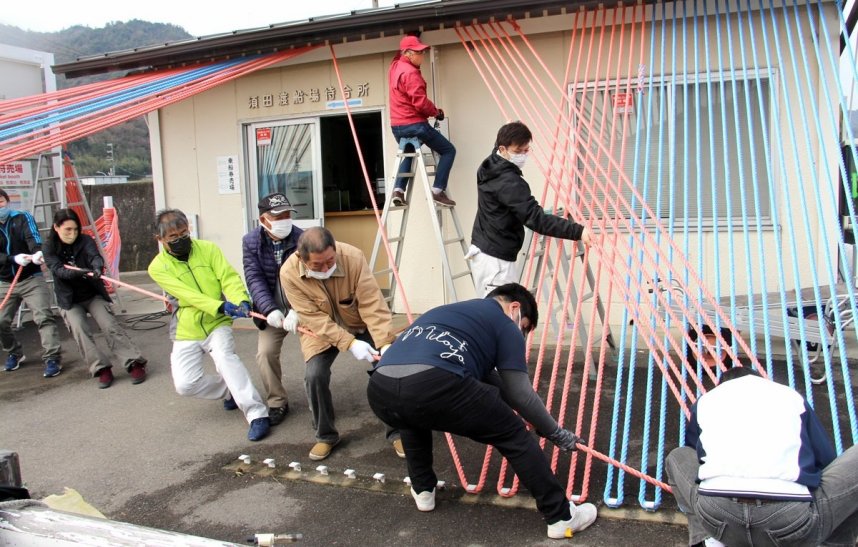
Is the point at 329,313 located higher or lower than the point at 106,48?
lower

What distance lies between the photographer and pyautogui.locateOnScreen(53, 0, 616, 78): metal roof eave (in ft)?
17.4

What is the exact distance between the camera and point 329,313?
396 centimetres

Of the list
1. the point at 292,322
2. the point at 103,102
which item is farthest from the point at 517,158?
the point at 103,102

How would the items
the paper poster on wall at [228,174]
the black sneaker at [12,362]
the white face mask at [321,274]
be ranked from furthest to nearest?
the paper poster on wall at [228,174] → the black sneaker at [12,362] → the white face mask at [321,274]

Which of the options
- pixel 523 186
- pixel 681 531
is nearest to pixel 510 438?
pixel 681 531

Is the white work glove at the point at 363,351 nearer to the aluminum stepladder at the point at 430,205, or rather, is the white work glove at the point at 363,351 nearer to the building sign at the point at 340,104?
the aluminum stepladder at the point at 430,205

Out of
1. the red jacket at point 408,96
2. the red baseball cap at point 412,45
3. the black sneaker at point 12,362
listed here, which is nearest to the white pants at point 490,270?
the red jacket at point 408,96

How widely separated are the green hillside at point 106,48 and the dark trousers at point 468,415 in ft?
82.6

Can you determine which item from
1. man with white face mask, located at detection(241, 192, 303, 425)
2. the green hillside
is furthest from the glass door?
the green hillside

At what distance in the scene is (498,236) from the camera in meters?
4.48

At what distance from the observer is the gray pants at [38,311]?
5914 millimetres

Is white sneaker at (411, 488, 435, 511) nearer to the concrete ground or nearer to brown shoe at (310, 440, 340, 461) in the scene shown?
the concrete ground

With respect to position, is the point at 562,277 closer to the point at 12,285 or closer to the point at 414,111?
the point at 414,111

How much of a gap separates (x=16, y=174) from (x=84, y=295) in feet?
10.9
